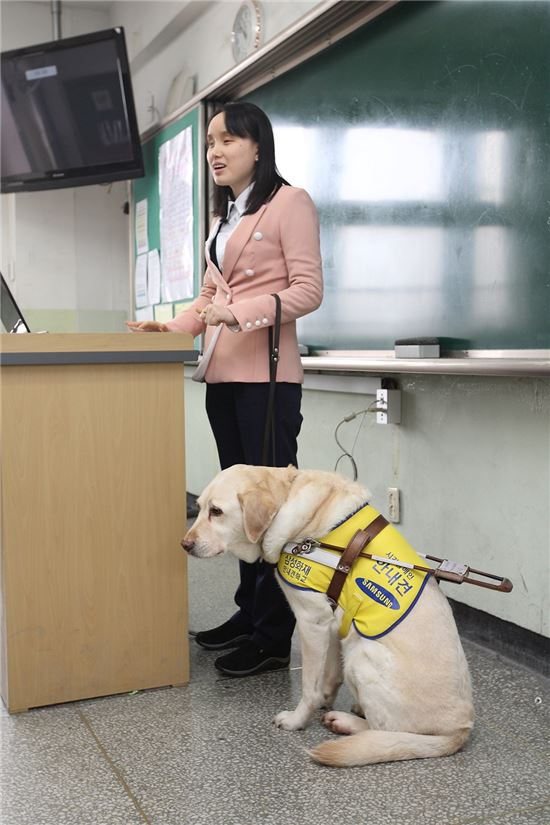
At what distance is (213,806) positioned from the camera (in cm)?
162

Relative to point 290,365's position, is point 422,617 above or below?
below

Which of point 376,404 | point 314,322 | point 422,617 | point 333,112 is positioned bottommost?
point 422,617

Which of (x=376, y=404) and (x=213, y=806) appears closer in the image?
(x=213, y=806)

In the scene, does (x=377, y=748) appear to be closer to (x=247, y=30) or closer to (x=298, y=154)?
(x=298, y=154)

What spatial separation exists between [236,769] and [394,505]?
132cm

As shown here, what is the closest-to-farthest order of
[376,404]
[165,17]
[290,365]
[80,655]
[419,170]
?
[80,655] < [290,365] < [419,170] < [376,404] < [165,17]

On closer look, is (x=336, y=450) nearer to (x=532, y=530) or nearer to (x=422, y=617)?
(x=532, y=530)

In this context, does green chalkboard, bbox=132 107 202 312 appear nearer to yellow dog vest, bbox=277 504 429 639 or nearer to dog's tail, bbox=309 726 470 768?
yellow dog vest, bbox=277 504 429 639

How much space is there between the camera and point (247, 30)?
148 inches

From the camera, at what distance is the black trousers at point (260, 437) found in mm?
2240

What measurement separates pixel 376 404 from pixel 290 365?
76 cm

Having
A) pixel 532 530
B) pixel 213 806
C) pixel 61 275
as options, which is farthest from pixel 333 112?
pixel 61 275

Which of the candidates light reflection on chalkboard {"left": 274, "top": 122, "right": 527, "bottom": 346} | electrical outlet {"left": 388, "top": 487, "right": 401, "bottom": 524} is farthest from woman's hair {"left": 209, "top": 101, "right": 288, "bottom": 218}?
electrical outlet {"left": 388, "top": 487, "right": 401, "bottom": 524}

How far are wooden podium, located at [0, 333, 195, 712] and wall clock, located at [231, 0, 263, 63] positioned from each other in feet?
6.97
